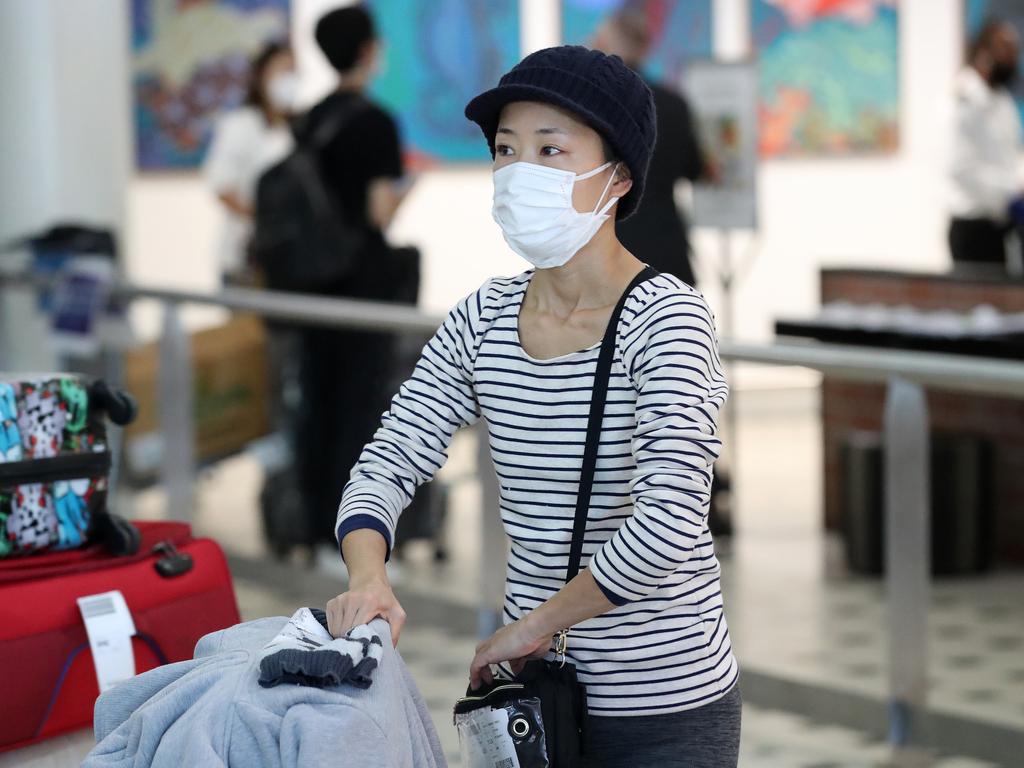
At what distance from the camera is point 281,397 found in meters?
5.55

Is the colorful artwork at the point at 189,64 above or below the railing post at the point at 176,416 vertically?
above

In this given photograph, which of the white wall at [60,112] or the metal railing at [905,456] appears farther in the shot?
the white wall at [60,112]

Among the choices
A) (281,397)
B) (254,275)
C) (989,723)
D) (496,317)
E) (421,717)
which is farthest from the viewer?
(254,275)

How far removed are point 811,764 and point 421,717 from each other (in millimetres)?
2066

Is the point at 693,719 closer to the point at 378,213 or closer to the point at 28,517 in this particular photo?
the point at 28,517

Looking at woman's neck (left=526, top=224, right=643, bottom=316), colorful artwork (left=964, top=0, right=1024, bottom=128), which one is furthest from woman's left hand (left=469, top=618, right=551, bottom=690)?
colorful artwork (left=964, top=0, right=1024, bottom=128)

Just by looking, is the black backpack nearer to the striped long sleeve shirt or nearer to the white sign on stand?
the white sign on stand

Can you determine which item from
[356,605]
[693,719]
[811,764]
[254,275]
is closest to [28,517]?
[356,605]

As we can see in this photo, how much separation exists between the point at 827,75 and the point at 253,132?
415cm

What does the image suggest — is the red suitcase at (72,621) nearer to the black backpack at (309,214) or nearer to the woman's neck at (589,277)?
the woman's neck at (589,277)

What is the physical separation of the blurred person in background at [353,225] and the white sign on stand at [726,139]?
1229 mm

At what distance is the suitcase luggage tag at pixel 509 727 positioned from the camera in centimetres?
175

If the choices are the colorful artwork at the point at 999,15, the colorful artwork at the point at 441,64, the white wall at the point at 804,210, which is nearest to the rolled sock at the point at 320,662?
the white wall at the point at 804,210

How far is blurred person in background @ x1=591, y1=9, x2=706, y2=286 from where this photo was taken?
4980mm
